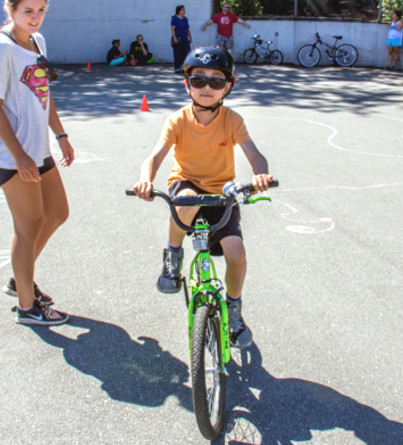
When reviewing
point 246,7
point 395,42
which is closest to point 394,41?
point 395,42

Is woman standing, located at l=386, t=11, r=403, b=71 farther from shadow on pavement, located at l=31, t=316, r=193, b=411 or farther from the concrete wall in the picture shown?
shadow on pavement, located at l=31, t=316, r=193, b=411

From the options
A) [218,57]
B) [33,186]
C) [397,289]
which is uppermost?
[218,57]

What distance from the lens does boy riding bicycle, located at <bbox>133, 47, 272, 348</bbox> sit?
3045 mm

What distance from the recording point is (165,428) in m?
2.72

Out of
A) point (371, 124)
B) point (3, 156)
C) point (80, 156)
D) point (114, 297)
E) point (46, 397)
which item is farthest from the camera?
point (371, 124)

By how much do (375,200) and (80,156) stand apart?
4.01m

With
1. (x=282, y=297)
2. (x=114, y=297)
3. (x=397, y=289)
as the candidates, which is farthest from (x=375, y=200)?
(x=114, y=297)

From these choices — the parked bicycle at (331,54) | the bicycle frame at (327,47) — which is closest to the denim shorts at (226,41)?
the parked bicycle at (331,54)

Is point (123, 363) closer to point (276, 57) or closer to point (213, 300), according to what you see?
point (213, 300)

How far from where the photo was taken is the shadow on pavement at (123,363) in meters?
2.98

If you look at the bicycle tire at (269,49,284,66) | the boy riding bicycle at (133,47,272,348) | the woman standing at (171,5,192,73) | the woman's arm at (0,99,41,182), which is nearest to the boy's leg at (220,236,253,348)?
the boy riding bicycle at (133,47,272,348)

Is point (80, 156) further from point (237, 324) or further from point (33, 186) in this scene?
point (237, 324)

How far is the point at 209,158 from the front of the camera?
3236 mm

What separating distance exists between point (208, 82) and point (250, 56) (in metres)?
18.1
